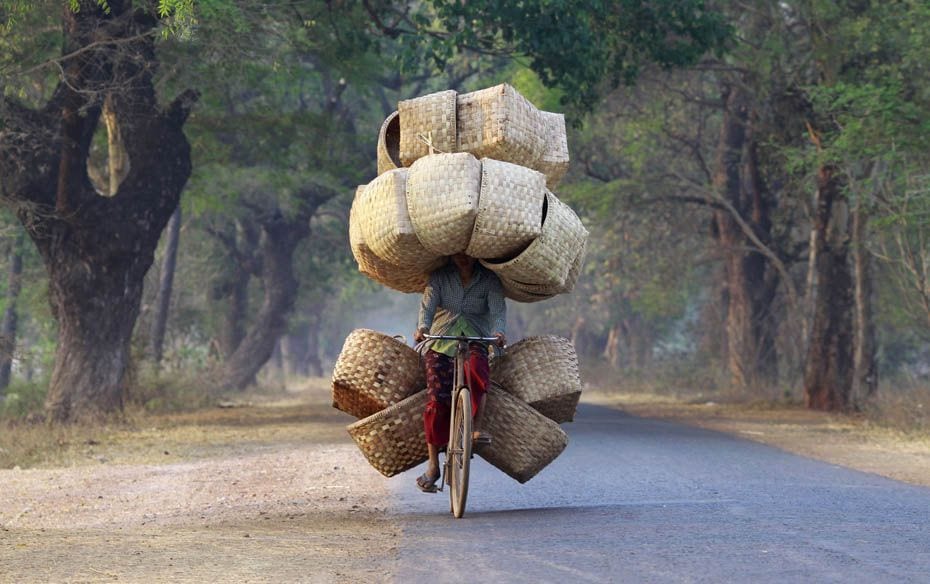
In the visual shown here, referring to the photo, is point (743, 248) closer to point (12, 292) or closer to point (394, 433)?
point (12, 292)

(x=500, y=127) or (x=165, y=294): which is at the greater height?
(x=500, y=127)

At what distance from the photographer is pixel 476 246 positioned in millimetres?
9617

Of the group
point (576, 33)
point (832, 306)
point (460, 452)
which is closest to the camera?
point (460, 452)

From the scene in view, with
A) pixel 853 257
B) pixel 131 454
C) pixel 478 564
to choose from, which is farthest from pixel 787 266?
pixel 478 564

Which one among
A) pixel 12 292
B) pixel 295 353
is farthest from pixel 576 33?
pixel 295 353

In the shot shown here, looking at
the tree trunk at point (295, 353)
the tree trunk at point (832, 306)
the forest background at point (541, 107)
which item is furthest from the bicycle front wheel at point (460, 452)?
the tree trunk at point (295, 353)

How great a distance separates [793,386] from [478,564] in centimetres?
2542

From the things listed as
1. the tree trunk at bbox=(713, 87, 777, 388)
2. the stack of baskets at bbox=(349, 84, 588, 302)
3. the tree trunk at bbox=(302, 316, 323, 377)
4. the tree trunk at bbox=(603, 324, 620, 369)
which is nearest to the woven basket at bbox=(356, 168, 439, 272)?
the stack of baskets at bbox=(349, 84, 588, 302)

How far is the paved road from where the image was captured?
6.99m

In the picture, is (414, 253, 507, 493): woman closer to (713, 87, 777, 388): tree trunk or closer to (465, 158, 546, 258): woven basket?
(465, 158, 546, 258): woven basket

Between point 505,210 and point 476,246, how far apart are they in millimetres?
310

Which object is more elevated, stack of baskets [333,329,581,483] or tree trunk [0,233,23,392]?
tree trunk [0,233,23,392]

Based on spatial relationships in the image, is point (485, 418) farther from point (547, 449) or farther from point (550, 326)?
point (550, 326)

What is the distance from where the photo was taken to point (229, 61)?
19688 millimetres
